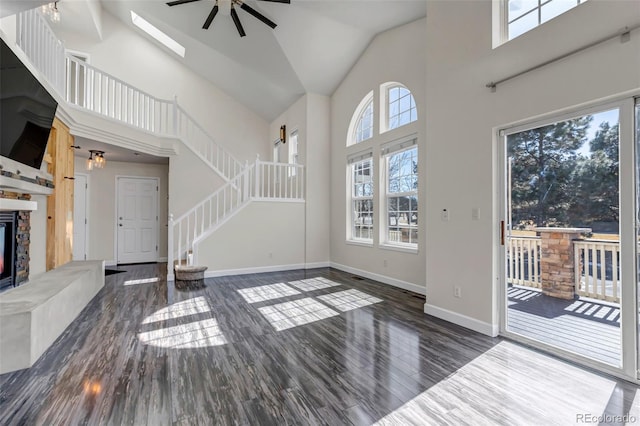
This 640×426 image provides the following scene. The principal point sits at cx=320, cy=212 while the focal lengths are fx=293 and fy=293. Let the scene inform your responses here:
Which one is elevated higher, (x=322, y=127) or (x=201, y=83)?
(x=201, y=83)

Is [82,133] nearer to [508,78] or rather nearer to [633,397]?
[508,78]

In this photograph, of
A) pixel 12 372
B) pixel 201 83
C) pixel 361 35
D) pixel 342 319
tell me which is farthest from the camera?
pixel 201 83

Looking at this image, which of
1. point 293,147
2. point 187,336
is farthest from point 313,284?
point 293,147

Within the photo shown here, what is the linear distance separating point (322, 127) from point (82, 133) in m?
4.36

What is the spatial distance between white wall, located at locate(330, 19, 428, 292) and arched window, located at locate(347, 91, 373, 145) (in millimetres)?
114

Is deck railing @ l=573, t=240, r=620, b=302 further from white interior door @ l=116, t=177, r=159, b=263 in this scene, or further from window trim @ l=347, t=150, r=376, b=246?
white interior door @ l=116, t=177, r=159, b=263

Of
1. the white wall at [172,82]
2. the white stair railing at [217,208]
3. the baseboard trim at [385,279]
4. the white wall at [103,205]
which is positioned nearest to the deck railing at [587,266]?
the baseboard trim at [385,279]

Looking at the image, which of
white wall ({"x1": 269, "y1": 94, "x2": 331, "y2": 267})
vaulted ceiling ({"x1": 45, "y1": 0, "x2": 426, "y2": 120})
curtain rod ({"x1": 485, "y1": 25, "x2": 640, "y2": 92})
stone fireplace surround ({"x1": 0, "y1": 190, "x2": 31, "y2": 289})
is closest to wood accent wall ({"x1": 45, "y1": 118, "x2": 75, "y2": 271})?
stone fireplace surround ({"x1": 0, "y1": 190, "x2": 31, "y2": 289})

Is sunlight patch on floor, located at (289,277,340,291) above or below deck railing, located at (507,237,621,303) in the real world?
below

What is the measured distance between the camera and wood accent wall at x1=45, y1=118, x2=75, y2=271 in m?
4.01

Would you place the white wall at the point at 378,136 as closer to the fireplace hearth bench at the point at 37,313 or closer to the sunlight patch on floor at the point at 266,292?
the sunlight patch on floor at the point at 266,292

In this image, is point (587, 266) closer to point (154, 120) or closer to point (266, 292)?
point (266, 292)

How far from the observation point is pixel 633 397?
186cm

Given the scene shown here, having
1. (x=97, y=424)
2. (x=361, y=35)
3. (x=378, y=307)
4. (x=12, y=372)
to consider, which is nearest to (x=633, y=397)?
(x=378, y=307)
